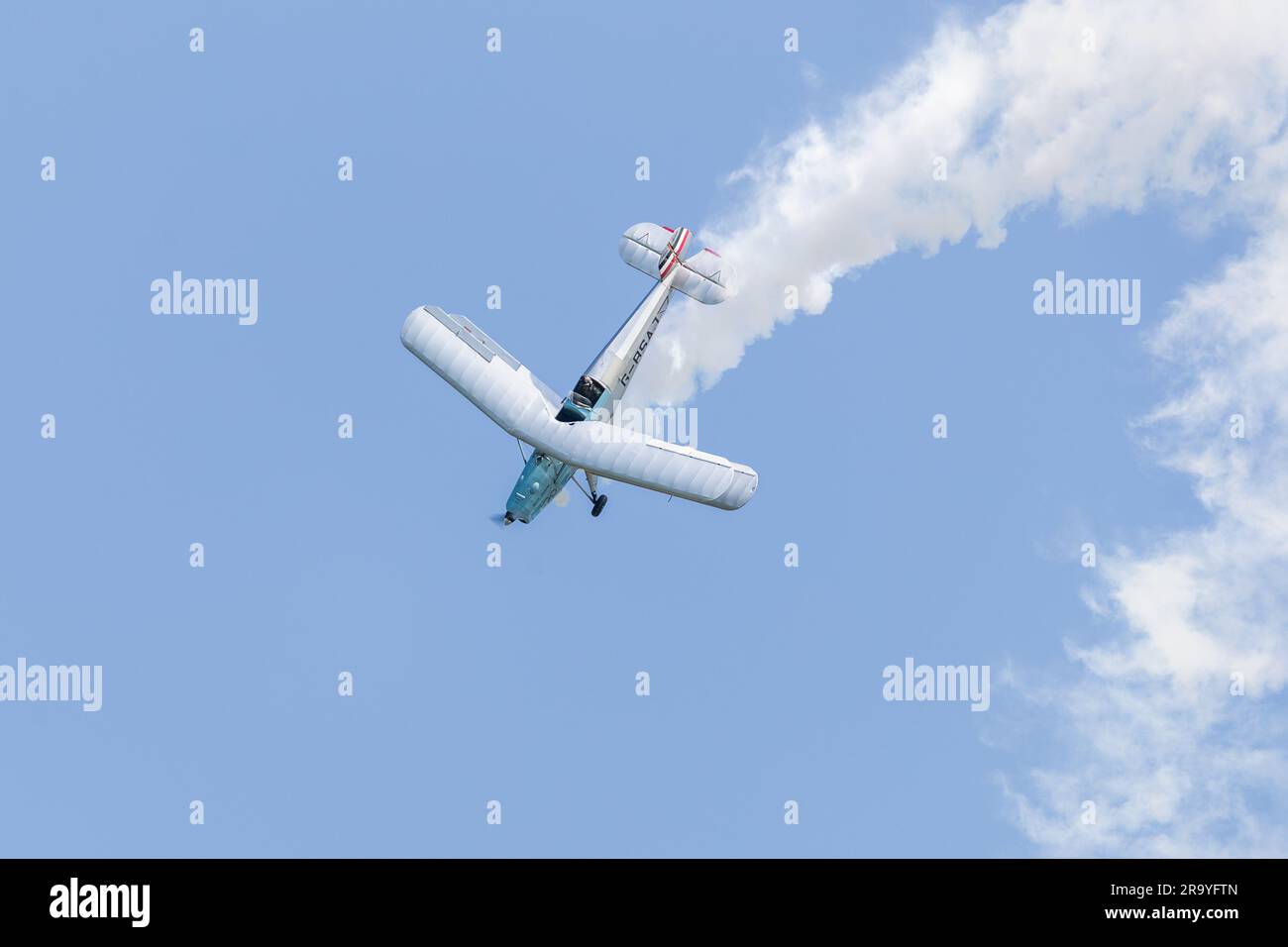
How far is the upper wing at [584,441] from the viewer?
67.4 meters

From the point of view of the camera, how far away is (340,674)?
220 ft

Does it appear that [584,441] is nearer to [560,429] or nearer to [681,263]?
[560,429]

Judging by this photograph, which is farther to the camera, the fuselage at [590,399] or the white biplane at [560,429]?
the fuselage at [590,399]

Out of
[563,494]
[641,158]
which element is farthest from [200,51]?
[563,494]

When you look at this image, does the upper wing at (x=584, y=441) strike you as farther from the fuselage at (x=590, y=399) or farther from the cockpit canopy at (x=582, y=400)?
the fuselage at (x=590, y=399)

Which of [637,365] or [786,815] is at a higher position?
[637,365]

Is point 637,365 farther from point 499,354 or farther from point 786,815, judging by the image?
point 786,815

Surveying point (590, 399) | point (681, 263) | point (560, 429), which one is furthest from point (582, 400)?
point (681, 263)

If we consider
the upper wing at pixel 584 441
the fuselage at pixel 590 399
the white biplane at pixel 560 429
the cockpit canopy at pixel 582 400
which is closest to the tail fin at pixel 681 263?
the fuselage at pixel 590 399

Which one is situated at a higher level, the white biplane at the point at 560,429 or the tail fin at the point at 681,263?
the tail fin at the point at 681,263

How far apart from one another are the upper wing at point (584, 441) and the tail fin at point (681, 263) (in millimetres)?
11106

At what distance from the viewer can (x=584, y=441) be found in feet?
221

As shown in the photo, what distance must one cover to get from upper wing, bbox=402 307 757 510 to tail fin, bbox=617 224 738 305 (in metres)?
11.1

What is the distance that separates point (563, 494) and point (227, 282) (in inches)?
685
